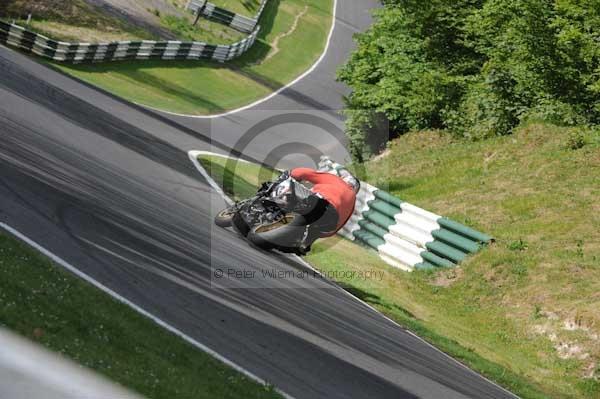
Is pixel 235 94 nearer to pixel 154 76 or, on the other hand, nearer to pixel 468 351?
pixel 154 76

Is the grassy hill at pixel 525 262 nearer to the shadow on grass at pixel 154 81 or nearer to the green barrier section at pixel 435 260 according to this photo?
the green barrier section at pixel 435 260

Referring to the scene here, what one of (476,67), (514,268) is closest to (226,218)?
(514,268)

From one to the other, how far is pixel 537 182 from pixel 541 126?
3.79m

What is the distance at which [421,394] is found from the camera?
809cm

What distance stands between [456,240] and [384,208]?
6.70 feet

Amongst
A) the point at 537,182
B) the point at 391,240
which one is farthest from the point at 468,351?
the point at 537,182

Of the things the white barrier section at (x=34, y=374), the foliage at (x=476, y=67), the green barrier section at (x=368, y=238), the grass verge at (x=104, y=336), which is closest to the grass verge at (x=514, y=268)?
the green barrier section at (x=368, y=238)

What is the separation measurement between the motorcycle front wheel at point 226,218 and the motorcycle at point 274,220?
0.32 meters

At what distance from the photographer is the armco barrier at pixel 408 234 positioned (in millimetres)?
15555

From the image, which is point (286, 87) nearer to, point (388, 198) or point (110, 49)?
point (110, 49)

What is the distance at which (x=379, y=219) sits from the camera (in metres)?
17.2

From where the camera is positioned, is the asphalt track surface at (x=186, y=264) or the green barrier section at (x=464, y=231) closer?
the asphalt track surface at (x=186, y=264)

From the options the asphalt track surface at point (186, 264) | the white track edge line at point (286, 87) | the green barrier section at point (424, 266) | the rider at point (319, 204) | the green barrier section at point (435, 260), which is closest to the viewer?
the asphalt track surface at point (186, 264)

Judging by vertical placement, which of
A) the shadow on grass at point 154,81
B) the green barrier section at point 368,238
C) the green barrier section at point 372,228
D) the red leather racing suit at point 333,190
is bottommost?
the shadow on grass at point 154,81
